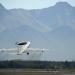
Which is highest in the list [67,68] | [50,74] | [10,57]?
[50,74]

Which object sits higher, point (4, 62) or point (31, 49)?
point (31, 49)

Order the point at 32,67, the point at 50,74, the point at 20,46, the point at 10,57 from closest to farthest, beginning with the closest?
1. the point at 50,74
2. the point at 20,46
3. the point at 10,57
4. the point at 32,67

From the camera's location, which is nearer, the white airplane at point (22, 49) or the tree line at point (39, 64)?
the white airplane at point (22, 49)

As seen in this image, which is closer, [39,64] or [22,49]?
[22,49]

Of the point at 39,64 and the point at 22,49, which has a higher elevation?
the point at 22,49

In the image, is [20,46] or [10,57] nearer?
[20,46]

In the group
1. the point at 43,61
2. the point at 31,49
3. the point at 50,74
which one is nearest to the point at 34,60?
the point at 43,61

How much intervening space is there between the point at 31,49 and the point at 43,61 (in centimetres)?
231

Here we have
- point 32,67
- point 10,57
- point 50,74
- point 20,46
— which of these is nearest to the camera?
point 50,74

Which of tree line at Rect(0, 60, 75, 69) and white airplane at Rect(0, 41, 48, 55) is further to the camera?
tree line at Rect(0, 60, 75, 69)

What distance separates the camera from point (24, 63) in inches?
881

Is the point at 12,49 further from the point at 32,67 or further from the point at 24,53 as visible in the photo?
the point at 32,67

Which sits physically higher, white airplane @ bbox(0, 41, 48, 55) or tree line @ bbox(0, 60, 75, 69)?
white airplane @ bbox(0, 41, 48, 55)

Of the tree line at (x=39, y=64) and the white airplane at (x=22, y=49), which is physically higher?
the white airplane at (x=22, y=49)
